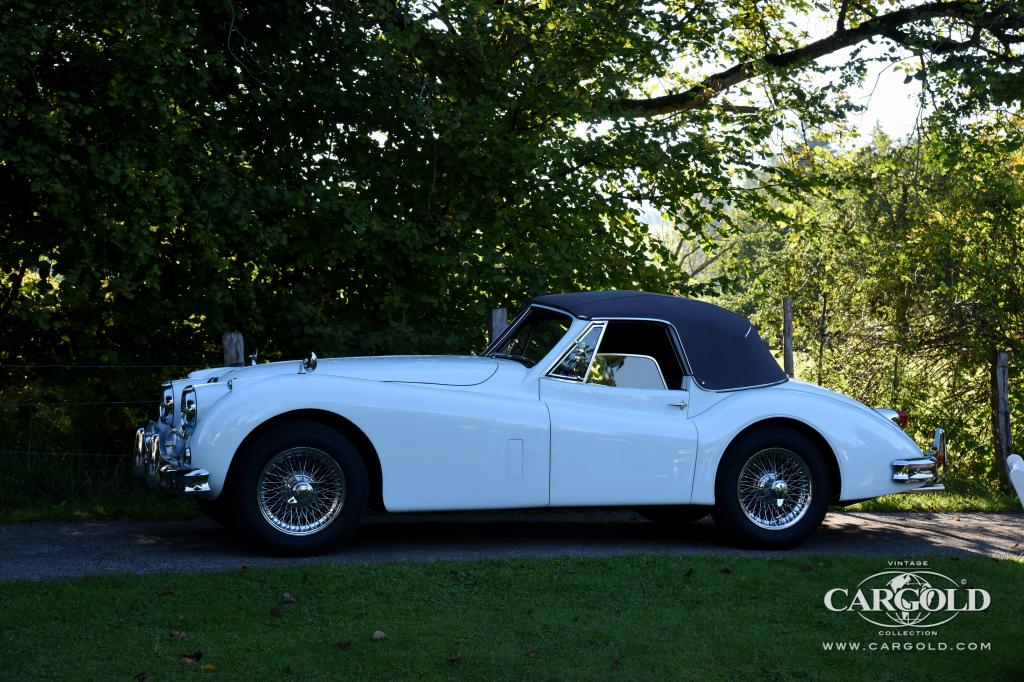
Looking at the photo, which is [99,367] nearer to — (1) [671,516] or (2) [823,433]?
(1) [671,516]

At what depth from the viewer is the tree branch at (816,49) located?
16125 millimetres

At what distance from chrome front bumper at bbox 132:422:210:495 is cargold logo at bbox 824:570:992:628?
3.97 metres

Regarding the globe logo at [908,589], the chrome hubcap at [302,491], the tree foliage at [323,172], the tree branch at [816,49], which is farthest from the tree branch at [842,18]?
the chrome hubcap at [302,491]

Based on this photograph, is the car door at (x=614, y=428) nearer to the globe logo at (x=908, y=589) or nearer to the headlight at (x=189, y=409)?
the globe logo at (x=908, y=589)

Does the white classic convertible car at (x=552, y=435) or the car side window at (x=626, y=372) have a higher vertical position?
the car side window at (x=626, y=372)

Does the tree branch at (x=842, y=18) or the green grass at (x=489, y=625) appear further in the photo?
the tree branch at (x=842, y=18)

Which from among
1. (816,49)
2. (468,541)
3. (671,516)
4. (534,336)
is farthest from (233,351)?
(816,49)

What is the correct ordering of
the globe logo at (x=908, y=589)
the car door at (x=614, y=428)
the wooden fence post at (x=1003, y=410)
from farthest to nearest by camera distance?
the wooden fence post at (x=1003, y=410) < the car door at (x=614, y=428) < the globe logo at (x=908, y=589)

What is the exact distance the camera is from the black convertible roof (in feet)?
28.1

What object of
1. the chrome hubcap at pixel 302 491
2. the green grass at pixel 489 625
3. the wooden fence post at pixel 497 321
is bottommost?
the green grass at pixel 489 625

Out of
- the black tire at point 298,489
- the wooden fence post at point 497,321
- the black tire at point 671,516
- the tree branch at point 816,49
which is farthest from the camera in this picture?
the tree branch at point 816,49

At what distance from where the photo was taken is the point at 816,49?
59.9ft

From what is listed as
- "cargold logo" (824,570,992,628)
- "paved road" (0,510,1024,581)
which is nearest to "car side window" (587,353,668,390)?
"paved road" (0,510,1024,581)

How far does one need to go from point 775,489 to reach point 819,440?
500 mm
